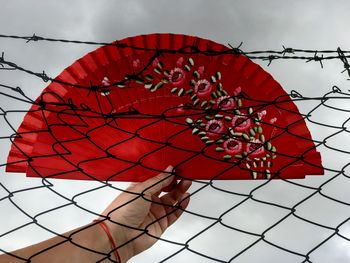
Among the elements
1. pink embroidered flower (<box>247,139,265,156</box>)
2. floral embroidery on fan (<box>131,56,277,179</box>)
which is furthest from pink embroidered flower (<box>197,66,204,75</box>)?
pink embroidered flower (<box>247,139,265,156</box>)

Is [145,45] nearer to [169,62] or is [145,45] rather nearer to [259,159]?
[169,62]

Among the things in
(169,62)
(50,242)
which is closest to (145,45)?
(169,62)

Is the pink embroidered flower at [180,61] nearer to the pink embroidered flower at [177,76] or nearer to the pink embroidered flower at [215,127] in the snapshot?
the pink embroidered flower at [177,76]

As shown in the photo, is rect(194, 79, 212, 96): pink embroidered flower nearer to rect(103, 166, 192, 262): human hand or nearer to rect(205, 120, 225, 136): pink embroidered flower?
rect(205, 120, 225, 136): pink embroidered flower

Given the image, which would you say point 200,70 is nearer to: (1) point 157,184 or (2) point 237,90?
(2) point 237,90

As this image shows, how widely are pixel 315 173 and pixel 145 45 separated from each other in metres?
0.96

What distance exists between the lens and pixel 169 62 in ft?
7.89

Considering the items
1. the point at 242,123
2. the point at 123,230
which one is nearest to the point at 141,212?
the point at 123,230

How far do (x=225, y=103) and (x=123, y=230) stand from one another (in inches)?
30.6

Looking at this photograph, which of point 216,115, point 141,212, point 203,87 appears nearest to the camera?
point 216,115

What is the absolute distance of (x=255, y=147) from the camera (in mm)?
2500

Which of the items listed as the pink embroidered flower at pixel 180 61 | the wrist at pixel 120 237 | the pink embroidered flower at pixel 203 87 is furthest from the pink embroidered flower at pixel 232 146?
the wrist at pixel 120 237

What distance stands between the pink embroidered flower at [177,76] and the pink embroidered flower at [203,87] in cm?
7

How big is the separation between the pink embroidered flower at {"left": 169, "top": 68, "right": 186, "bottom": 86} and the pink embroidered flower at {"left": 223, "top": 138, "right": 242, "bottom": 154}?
330 millimetres
